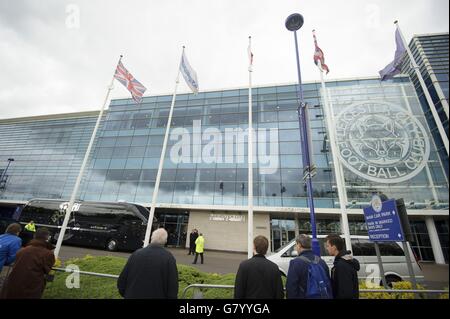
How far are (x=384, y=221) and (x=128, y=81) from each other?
38.5ft

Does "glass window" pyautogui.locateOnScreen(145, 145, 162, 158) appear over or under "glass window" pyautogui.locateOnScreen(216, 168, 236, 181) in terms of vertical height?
over

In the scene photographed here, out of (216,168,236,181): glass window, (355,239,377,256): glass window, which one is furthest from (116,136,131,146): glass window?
(355,239,377,256): glass window

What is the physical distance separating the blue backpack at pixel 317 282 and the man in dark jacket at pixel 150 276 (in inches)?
76.2

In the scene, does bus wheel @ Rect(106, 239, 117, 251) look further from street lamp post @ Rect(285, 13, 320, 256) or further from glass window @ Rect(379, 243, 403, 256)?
glass window @ Rect(379, 243, 403, 256)

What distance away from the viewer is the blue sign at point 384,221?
16.8 ft

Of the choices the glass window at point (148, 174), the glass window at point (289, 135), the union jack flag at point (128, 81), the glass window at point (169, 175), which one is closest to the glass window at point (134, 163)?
the glass window at point (148, 174)

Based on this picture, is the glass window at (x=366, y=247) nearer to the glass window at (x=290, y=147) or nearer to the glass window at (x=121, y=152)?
the glass window at (x=290, y=147)

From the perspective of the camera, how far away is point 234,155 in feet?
80.1

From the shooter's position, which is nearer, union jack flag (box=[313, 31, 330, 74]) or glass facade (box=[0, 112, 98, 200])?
union jack flag (box=[313, 31, 330, 74])

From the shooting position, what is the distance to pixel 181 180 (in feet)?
80.1

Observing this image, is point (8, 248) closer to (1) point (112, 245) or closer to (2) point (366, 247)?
(2) point (366, 247)

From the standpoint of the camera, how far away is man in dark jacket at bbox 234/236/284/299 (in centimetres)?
290

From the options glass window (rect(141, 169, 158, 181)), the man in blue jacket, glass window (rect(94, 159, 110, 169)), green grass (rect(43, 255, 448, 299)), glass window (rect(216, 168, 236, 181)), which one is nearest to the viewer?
the man in blue jacket

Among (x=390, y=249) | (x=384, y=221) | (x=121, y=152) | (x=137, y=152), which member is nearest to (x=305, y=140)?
(x=384, y=221)
